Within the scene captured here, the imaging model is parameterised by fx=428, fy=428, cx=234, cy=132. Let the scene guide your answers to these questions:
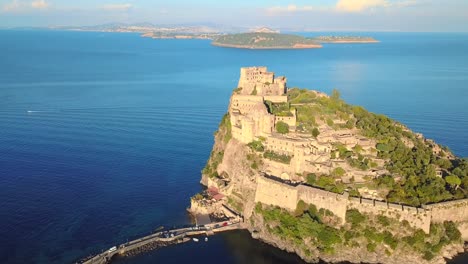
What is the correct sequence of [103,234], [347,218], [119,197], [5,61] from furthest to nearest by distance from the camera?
1. [5,61]
2. [119,197]
3. [103,234]
4. [347,218]

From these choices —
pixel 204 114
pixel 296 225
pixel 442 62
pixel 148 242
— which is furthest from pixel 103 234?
pixel 442 62

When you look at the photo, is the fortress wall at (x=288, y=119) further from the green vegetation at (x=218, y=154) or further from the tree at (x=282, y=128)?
the green vegetation at (x=218, y=154)

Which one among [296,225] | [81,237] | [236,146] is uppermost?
[236,146]

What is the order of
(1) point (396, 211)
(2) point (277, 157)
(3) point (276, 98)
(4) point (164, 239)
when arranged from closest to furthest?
(1) point (396, 211) → (4) point (164, 239) → (2) point (277, 157) → (3) point (276, 98)

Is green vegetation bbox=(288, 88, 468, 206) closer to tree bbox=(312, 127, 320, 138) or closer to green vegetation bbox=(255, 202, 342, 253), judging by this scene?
tree bbox=(312, 127, 320, 138)

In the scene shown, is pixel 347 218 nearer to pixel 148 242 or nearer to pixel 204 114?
pixel 148 242

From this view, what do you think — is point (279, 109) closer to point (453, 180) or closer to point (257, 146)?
point (257, 146)

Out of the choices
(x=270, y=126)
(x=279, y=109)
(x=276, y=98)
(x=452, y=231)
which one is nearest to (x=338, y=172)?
(x=270, y=126)

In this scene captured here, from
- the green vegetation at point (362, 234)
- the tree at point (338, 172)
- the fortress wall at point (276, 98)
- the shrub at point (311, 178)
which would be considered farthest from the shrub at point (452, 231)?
the fortress wall at point (276, 98)
